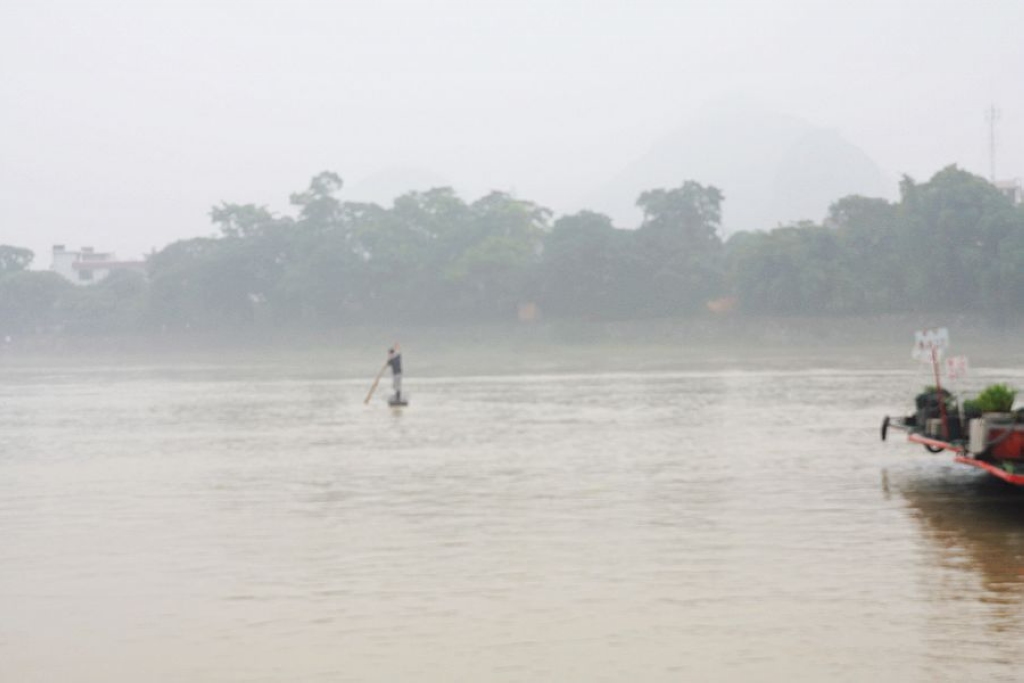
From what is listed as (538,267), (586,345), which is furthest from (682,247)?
(586,345)

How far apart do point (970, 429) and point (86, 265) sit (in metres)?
151

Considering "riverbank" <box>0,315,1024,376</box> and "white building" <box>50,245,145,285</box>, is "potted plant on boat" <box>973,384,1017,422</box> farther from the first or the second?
"white building" <box>50,245,145,285</box>

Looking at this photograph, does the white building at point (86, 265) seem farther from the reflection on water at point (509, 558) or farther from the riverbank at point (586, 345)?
the reflection on water at point (509, 558)

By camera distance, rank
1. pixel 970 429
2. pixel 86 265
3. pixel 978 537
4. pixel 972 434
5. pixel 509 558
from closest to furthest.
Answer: pixel 509 558 → pixel 978 537 → pixel 972 434 → pixel 970 429 → pixel 86 265

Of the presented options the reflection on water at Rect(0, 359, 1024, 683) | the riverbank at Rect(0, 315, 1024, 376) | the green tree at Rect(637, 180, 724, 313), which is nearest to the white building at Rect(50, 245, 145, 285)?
the riverbank at Rect(0, 315, 1024, 376)

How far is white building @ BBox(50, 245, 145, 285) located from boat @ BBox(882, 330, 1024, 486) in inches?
5549

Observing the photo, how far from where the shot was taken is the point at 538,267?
94.2 m

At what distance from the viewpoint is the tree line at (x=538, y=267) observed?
82375 millimetres

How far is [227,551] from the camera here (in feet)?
40.9

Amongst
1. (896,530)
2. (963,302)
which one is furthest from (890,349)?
(896,530)

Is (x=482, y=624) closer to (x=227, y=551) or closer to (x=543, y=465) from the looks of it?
(x=227, y=551)

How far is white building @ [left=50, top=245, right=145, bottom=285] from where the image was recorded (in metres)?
156

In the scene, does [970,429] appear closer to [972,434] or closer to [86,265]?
[972,434]

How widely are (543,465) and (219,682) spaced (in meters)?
11.5
